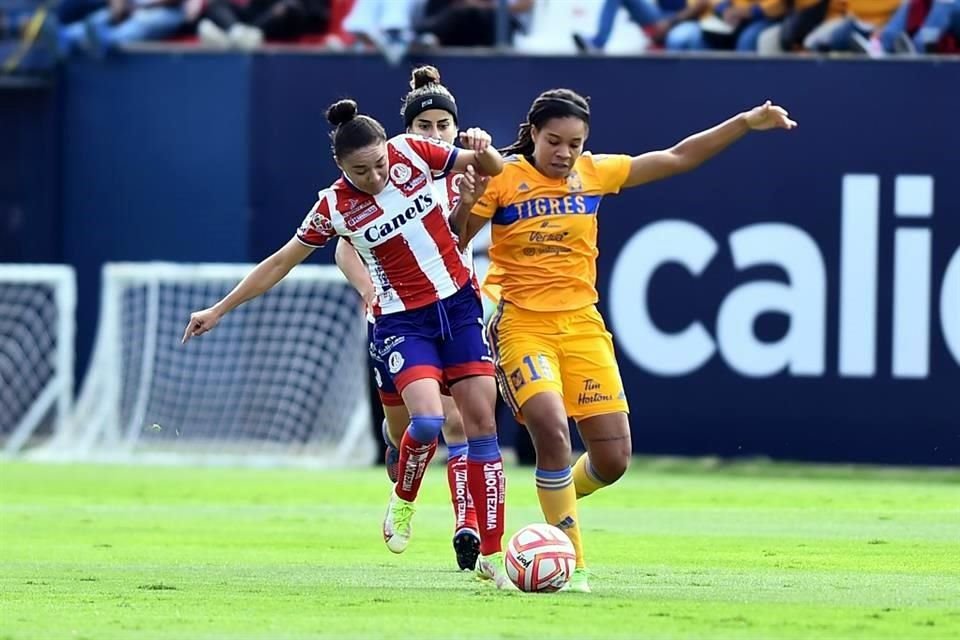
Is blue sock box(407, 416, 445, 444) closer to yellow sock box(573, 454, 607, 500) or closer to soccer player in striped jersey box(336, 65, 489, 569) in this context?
soccer player in striped jersey box(336, 65, 489, 569)

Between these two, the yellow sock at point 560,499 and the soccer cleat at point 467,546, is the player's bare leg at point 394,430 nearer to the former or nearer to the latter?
the soccer cleat at point 467,546

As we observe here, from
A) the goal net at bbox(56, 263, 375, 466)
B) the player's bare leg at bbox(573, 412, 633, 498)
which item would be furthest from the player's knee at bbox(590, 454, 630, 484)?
the goal net at bbox(56, 263, 375, 466)

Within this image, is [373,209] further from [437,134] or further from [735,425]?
[735,425]

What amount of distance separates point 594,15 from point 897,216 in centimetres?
325

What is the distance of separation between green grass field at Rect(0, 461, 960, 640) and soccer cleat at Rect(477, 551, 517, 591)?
0.07m

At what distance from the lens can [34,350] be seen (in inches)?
789

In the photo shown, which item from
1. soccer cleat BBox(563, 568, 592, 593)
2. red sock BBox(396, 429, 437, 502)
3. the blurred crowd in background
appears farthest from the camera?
the blurred crowd in background

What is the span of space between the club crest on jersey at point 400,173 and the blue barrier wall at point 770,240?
7.99 metres

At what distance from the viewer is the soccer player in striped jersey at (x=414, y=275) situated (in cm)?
931

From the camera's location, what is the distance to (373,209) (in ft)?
31.3

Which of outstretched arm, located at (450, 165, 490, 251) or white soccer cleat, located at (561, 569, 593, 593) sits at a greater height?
outstretched arm, located at (450, 165, 490, 251)

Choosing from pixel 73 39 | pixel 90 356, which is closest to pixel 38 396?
pixel 90 356

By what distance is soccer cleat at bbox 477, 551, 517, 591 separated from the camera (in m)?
9.13

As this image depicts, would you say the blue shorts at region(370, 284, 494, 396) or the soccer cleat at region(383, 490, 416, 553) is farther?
the soccer cleat at region(383, 490, 416, 553)
